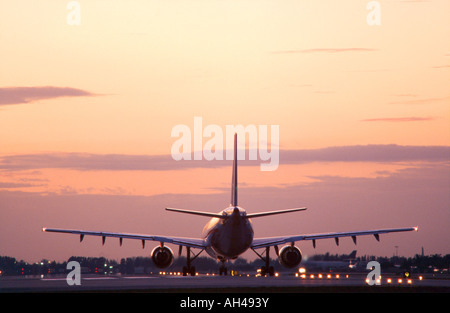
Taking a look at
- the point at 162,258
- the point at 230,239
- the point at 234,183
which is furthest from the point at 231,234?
the point at 234,183

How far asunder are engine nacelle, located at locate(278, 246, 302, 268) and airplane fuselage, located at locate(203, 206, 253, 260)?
20.3 feet

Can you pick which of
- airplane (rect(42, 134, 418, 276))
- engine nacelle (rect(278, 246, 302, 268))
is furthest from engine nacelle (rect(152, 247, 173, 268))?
engine nacelle (rect(278, 246, 302, 268))

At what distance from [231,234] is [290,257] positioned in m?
11.4

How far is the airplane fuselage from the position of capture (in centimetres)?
8112

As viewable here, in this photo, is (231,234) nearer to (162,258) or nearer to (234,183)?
(162,258)

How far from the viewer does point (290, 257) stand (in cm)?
9112

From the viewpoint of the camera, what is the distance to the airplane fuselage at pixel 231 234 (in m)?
81.1

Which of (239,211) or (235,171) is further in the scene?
(235,171)

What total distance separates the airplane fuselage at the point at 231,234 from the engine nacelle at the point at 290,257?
243 inches
